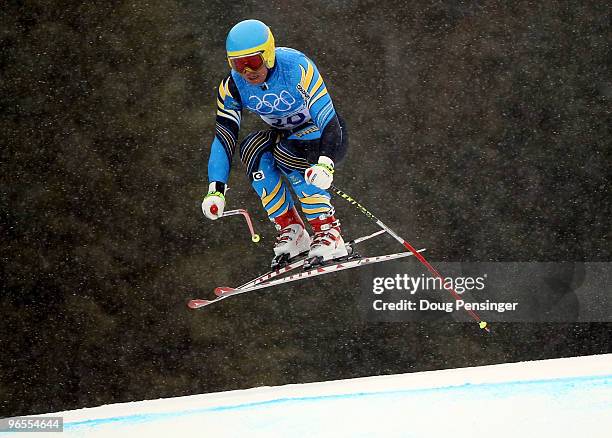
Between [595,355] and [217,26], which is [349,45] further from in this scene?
[595,355]

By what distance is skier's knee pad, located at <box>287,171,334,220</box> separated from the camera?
546cm

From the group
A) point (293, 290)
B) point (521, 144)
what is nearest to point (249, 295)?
point (293, 290)

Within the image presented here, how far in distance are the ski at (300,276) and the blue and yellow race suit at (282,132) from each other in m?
0.36

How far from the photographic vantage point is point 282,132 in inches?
215

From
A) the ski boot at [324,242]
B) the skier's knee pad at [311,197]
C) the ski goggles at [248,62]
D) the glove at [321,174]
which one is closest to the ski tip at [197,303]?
the ski boot at [324,242]

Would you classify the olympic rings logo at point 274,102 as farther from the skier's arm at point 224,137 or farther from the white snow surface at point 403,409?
the white snow surface at point 403,409

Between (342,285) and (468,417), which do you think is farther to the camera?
(342,285)

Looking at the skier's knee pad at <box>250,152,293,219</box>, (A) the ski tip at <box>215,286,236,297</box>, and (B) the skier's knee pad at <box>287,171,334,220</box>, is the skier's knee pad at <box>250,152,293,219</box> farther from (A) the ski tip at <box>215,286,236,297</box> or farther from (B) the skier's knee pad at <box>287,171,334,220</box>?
(A) the ski tip at <box>215,286,236,297</box>

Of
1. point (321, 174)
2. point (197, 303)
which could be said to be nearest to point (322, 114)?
point (321, 174)

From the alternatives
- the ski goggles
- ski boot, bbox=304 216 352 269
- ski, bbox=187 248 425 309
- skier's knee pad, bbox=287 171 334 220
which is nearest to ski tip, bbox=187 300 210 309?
ski, bbox=187 248 425 309

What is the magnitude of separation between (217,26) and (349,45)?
0.91 meters

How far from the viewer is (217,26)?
661 centimetres

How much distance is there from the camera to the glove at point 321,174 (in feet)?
16.6

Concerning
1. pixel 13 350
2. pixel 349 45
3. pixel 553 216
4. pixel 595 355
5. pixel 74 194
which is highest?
pixel 349 45
